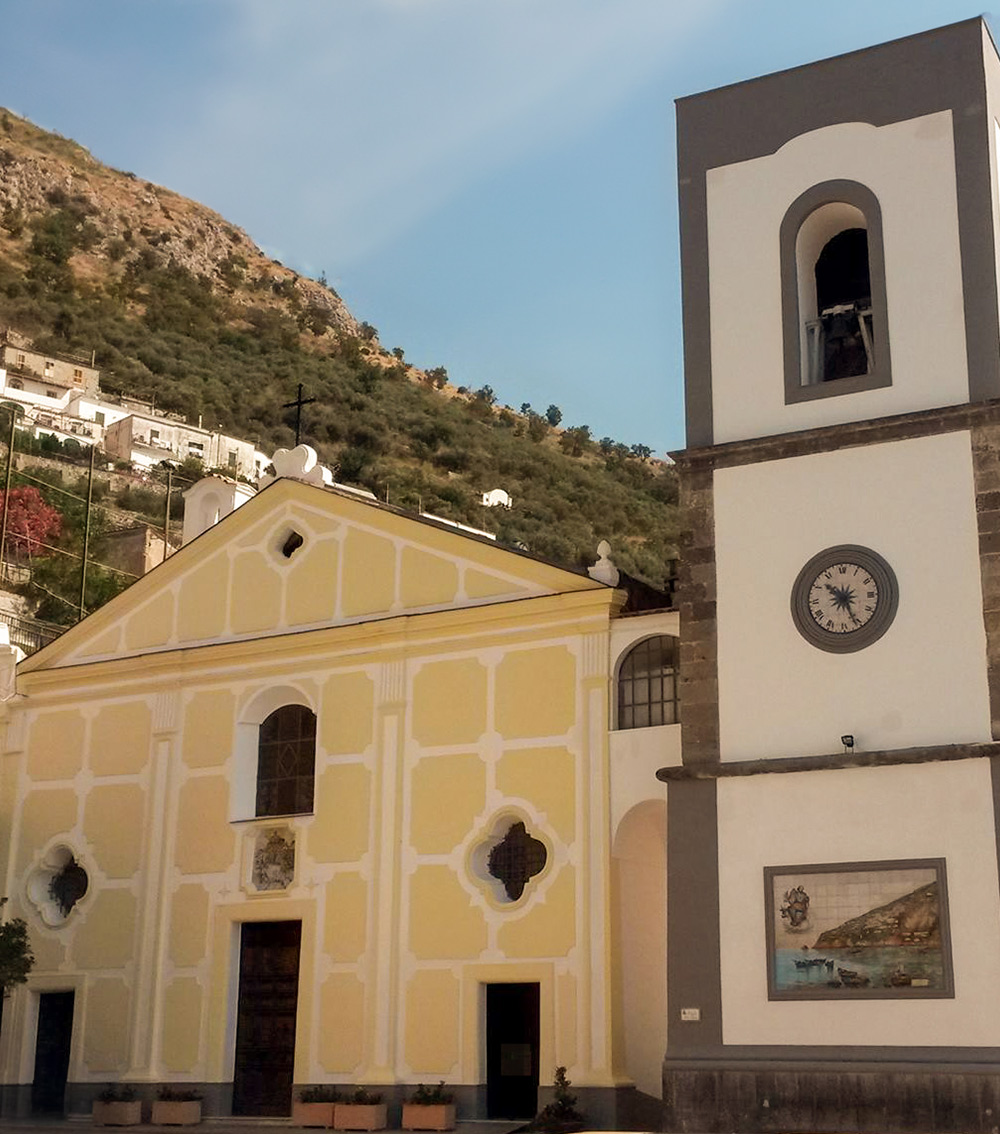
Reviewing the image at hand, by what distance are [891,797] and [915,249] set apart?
21.7 feet

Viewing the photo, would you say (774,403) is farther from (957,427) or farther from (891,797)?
(891,797)

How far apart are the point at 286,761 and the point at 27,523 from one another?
31.7 m

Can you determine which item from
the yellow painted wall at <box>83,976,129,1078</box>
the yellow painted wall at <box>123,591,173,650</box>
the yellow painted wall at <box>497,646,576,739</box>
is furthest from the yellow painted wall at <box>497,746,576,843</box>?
the yellow painted wall at <box>83,976,129,1078</box>

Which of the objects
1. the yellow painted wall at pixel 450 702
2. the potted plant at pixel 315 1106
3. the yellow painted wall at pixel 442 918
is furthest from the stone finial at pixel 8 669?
the potted plant at pixel 315 1106

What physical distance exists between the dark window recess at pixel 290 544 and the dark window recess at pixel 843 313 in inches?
358

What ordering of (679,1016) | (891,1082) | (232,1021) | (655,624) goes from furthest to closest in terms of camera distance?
1. (232,1021)
2. (655,624)
3. (679,1016)
4. (891,1082)

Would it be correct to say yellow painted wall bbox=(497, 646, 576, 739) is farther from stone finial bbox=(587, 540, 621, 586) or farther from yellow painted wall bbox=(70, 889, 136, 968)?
yellow painted wall bbox=(70, 889, 136, 968)

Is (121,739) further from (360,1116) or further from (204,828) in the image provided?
(360,1116)

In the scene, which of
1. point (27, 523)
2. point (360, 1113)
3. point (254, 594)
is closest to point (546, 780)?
point (360, 1113)

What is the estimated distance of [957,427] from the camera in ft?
61.3

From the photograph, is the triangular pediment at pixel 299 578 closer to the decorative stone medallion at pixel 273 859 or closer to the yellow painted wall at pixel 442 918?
the decorative stone medallion at pixel 273 859

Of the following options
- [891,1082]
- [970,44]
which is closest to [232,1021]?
[891,1082]

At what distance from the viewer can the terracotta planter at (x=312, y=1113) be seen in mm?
21547

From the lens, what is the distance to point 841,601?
1884 cm
